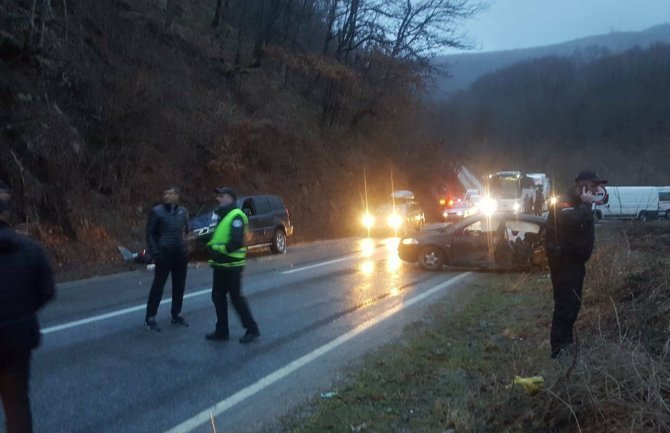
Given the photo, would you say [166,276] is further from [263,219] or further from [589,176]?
[263,219]

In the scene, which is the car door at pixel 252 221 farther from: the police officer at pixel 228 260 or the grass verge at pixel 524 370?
the police officer at pixel 228 260

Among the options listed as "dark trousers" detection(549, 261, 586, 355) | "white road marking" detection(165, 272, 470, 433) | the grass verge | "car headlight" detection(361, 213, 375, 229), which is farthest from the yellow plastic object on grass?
"car headlight" detection(361, 213, 375, 229)

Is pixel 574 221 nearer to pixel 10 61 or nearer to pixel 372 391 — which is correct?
pixel 372 391

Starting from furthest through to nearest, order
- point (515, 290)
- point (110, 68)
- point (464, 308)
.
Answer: point (110, 68)
point (515, 290)
point (464, 308)

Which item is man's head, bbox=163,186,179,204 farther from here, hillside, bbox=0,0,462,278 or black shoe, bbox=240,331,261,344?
hillside, bbox=0,0,462,278

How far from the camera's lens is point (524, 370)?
5688 mm

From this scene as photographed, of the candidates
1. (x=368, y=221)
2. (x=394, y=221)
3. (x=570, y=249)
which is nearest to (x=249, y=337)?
(x=570, y=249)

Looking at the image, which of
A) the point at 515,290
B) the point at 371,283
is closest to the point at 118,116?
the point at 371,283

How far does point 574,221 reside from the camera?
240 inches

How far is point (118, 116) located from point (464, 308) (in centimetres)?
1383

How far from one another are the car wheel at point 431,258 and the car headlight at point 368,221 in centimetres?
1561

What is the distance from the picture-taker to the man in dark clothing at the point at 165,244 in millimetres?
8656

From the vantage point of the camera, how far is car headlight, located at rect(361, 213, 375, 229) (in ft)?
102

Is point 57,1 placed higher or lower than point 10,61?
higher
